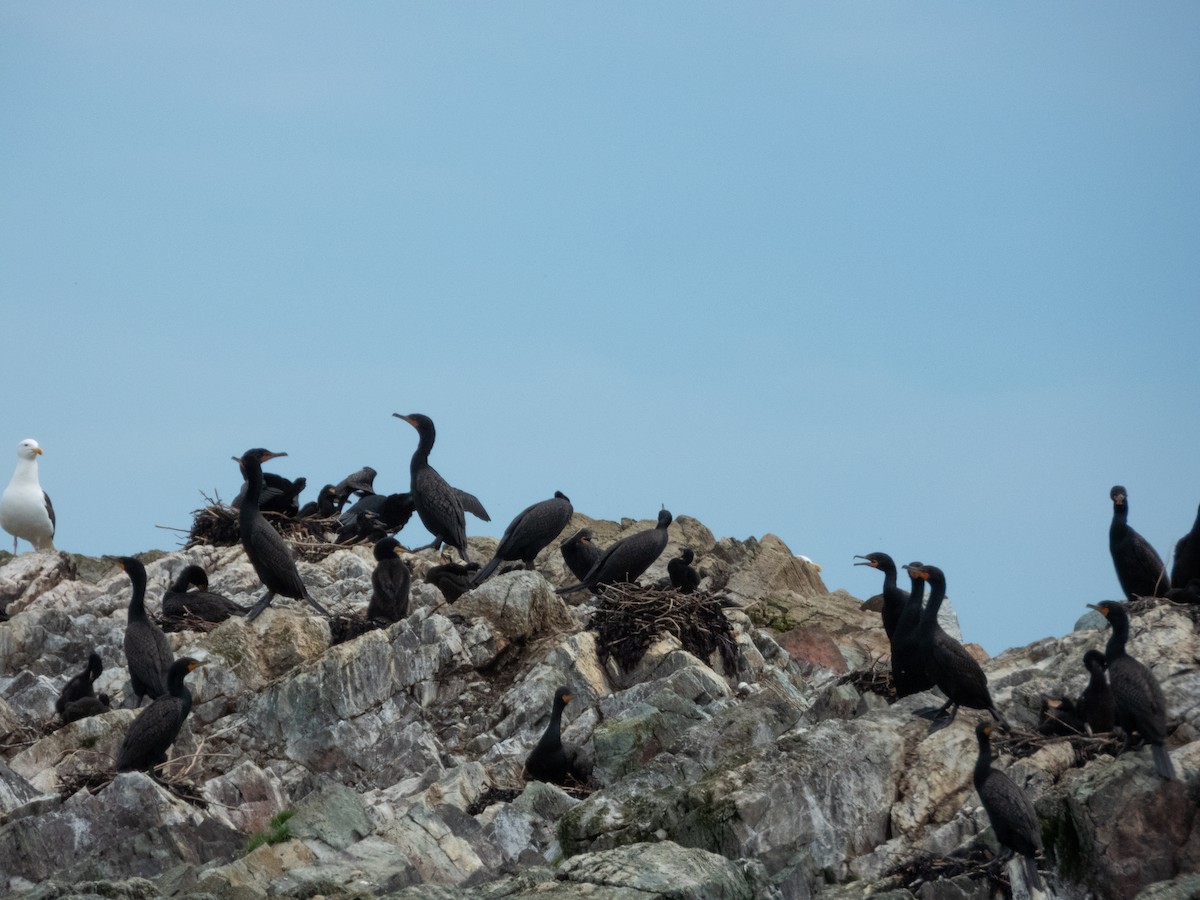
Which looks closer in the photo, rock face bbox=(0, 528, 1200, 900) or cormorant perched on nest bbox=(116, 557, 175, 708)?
rock face bbox=(0, 528, 1200, 900)

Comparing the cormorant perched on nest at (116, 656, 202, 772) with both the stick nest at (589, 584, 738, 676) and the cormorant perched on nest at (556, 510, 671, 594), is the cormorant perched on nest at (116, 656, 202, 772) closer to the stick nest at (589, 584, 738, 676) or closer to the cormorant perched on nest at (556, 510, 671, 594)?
the stick nest at (589, 584, 738, 676)

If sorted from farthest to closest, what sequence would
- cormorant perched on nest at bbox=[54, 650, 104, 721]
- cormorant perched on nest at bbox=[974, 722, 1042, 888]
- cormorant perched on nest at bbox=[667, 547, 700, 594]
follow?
cormorant perched on nest at bbox=[667, 547, 700, 594]
cormorant perched on nest at bbox=[54, 650, 104, 721]
cormorant perched on nest at bbox=[974, 722, 1042, 888]

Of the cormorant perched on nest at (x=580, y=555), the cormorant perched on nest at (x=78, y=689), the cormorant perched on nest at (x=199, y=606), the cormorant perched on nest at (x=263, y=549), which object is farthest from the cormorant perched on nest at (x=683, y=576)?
the cormorant perched on nest at (x=78, y=689)

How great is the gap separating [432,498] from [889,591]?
24.3 ft

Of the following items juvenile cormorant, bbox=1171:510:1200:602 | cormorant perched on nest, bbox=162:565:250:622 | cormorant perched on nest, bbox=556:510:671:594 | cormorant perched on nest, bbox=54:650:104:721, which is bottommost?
juvenile cormorant, bbox=1171:510:1200:602

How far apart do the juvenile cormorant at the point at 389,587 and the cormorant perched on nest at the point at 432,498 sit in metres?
2.53

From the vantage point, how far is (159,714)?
1733cm

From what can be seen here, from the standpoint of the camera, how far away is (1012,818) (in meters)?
13.3

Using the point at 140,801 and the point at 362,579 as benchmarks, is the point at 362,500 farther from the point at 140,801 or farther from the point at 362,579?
the point at 140,801

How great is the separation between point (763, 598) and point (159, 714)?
12708 mm

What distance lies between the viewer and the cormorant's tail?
1387 centimetres

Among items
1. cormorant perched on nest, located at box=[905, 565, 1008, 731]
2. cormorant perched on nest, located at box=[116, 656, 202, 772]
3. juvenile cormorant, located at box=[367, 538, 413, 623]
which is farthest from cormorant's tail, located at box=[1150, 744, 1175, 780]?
juvenile cormorant, located at box=[367, 538, 413, 623]

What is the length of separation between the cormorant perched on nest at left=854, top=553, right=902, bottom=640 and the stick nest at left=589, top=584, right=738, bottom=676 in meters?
3.13

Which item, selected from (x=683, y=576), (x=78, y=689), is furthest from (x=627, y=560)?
(x=78, y=689)
